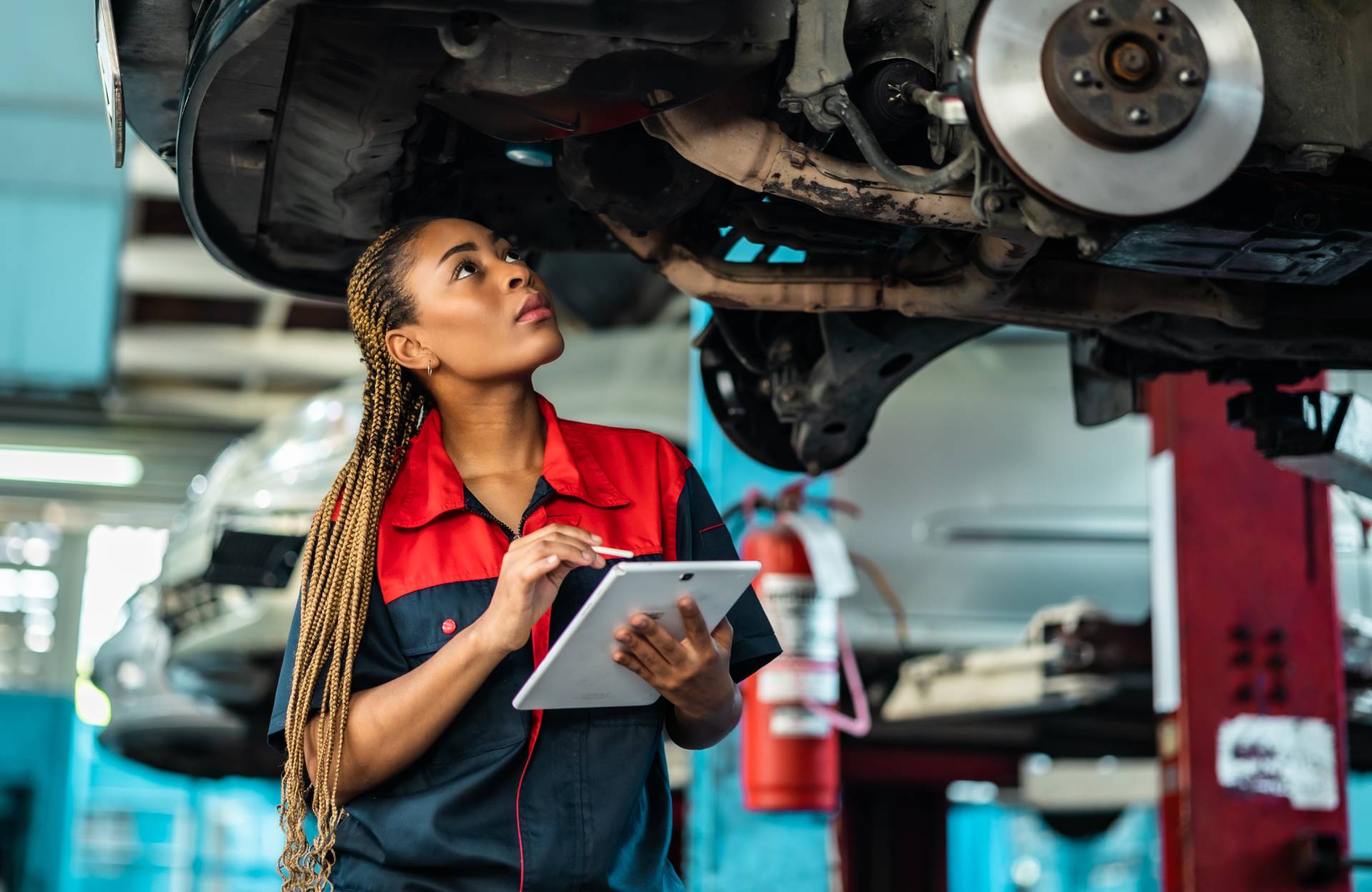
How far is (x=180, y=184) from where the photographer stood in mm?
2154

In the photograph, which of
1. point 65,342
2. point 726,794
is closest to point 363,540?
point 726,794

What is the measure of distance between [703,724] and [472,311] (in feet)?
1.89

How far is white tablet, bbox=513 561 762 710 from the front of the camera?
1515 millimetres

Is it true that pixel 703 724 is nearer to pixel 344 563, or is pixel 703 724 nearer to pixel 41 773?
pixel 344 563

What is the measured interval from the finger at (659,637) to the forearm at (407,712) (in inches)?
5.9

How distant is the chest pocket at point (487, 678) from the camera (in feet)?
5.59

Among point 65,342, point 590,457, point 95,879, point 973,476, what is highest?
point 65,342

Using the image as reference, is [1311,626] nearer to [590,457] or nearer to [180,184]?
[590,457]

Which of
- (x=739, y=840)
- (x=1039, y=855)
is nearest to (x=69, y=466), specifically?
(x=739, y=840)

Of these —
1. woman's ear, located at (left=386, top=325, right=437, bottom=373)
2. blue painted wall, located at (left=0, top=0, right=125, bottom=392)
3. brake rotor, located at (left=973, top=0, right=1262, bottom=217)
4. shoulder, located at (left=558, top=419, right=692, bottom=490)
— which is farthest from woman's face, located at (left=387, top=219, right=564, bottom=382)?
blue painted wall, located at (left=0, top=0, right=125, bottom=392)

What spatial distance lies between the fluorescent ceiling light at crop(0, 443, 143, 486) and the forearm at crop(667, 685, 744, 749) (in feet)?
44.0

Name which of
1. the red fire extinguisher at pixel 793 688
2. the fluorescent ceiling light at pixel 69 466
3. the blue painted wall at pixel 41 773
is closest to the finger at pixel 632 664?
the red fire extinguisher at pixel 793 688

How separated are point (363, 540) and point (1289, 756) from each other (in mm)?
3282

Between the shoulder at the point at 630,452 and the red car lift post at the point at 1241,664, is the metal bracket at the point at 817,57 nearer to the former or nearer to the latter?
the shoulder at the point at 630,452
